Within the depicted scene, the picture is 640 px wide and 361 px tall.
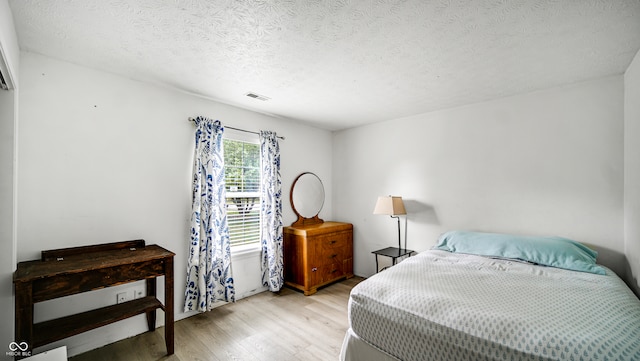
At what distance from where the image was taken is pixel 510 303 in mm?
1643

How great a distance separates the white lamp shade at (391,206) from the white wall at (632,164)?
195 cm

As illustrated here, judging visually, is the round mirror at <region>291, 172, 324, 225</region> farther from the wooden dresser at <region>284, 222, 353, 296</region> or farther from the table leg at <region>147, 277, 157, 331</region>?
the table leg at <region>147, 277, 157, 331</region>

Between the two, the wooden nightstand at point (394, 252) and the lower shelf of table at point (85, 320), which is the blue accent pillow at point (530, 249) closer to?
the wooden nightstand at point (394, 252)

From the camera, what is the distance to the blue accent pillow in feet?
7.52

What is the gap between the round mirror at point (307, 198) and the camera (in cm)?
403

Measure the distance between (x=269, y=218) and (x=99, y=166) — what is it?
1865mm

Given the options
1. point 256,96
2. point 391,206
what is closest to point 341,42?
point 256,96

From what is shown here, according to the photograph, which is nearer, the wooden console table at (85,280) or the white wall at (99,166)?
the wooden console table at (85,280)

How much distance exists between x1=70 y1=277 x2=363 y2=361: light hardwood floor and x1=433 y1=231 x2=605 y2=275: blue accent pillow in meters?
1.50

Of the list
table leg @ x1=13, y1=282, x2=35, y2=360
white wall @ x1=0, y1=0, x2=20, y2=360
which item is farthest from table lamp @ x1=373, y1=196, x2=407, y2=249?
white wall @ x1=0, y1=0, x2=20, y2=360

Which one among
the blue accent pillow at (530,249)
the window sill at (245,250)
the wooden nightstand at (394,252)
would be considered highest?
the blue accent pillow at (530,249)

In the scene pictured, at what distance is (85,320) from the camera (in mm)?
2049

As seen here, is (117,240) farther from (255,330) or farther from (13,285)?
(255,330)

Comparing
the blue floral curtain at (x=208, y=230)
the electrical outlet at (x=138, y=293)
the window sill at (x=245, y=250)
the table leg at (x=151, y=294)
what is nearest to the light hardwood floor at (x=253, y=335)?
the table leg at (x=151, y=294)
